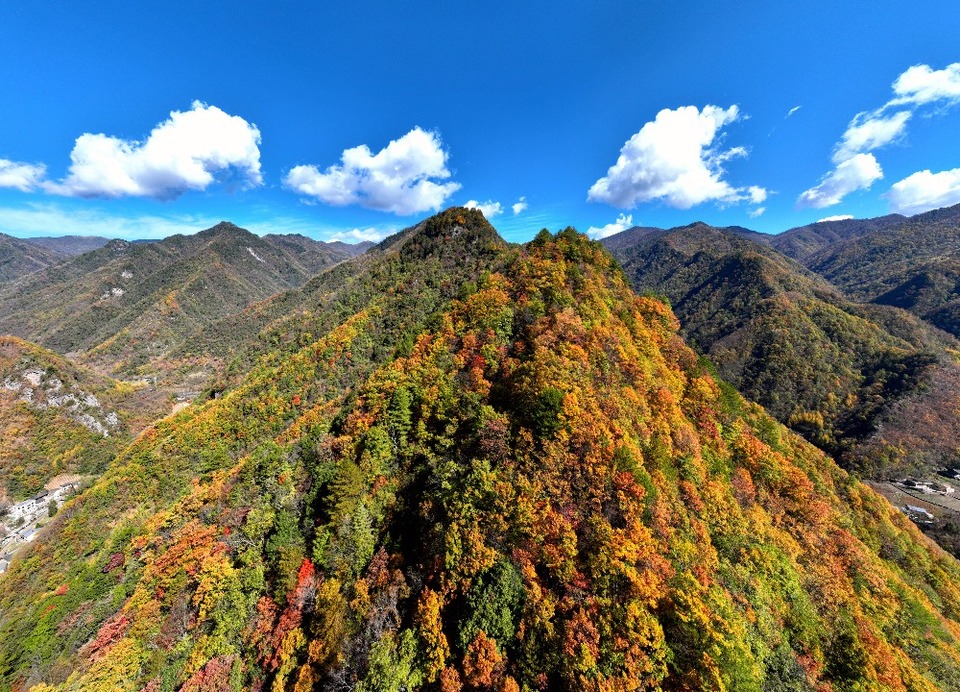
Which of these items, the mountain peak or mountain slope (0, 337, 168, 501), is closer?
the mountain peak

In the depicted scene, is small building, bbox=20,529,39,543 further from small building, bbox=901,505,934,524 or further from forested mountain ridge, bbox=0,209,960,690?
small building, bbox=901,505,934,524

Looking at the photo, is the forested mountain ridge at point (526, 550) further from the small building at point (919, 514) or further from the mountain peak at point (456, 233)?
the small building at point (919, 514)

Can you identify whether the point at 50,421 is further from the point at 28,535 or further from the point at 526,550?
the point at 526,550

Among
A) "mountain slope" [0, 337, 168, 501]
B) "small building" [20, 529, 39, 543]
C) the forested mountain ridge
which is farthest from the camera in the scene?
Result: "mountain slope" [0, 337, 168, 501]

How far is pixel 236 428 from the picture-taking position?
98688 millimetres

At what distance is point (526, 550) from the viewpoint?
104 feet

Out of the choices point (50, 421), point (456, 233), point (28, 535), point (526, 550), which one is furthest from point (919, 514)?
point (50, 421)

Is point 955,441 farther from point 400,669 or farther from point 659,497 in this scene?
point 400,669

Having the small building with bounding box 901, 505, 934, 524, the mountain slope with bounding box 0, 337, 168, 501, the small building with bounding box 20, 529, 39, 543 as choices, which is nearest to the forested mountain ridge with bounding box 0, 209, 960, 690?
the small building with bounding box 901, 505, 934, 524

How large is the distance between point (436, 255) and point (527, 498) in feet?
324

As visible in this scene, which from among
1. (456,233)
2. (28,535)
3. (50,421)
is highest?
(456,233)

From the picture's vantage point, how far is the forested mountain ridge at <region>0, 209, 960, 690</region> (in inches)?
1145

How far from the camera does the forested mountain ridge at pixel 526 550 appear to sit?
29078mm

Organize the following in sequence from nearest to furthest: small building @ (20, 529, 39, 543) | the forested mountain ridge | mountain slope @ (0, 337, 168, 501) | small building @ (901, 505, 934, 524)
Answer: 1. the forested mountain ridge
2. small building @ (901, 505, 934, 524)
3. small building @ (20, 529, 39, 543)
4. mountain slope @ (0, 337, 168, 501)
